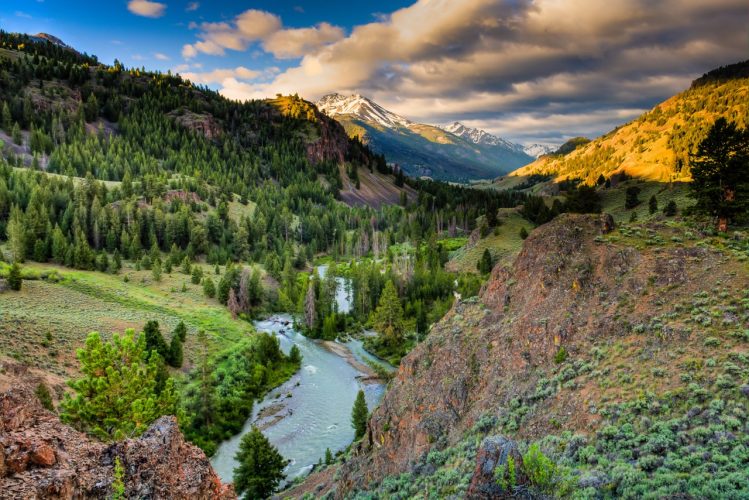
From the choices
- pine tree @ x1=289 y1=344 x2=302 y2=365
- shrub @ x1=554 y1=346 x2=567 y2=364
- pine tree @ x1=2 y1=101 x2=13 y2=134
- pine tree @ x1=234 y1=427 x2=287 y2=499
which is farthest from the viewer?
pine tree @ x1=2 y1=101 x2=13 y2=134

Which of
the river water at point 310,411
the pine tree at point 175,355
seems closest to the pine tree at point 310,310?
the river water at point 310,411

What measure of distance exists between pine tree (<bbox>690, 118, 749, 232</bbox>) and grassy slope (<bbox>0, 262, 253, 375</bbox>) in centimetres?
6758

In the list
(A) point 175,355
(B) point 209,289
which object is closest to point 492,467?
(A) point 175,355

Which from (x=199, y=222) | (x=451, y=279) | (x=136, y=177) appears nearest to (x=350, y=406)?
(x=451, y=279)

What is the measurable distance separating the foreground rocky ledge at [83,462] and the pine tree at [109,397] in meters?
10.9

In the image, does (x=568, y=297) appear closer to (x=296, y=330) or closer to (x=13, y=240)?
(x=296, y=330)

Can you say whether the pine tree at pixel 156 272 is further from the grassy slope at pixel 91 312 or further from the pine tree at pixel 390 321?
the pine tree at pixel 390 321

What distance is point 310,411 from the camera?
197ft

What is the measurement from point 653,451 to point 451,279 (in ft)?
305

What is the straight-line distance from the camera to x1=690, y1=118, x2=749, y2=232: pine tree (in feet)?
105

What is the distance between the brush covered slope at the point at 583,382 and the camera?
16.3 metres

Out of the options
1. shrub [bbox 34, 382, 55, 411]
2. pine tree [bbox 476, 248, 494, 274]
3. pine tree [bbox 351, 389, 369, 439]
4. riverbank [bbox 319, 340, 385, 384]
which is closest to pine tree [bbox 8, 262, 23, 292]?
shrub [bbox 34, 382, 55, 411]

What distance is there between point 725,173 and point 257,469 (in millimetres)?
48060

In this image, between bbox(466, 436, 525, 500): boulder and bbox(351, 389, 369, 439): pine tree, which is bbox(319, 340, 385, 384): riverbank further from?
bbox(466, 436, 525, 500): boulder
